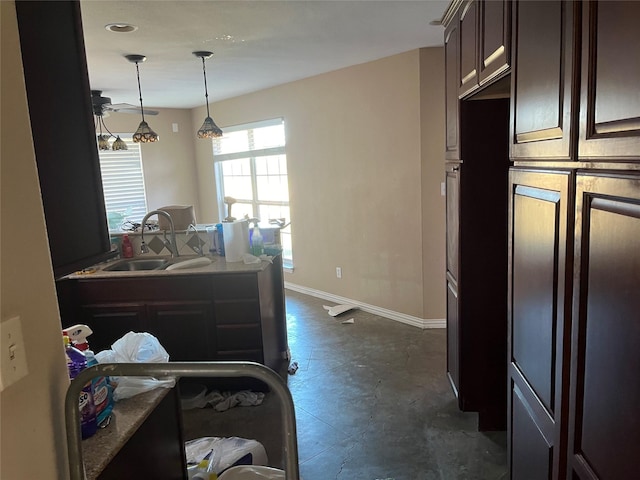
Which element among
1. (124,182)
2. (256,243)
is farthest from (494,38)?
(124,182)

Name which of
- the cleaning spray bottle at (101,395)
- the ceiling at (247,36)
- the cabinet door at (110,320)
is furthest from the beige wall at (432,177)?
the cleaning spray bottle at (101,395)

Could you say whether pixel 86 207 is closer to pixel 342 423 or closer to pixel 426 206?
pixel 342 423

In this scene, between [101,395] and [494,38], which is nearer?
[101,395]

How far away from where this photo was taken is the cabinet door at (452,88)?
250 centimetres

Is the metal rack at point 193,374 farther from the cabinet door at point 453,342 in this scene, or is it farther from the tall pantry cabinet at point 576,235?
the cabinet door at point 453,342

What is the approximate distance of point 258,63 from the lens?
14.0 ft

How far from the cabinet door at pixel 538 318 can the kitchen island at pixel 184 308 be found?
1.83 meters

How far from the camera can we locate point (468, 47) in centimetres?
221

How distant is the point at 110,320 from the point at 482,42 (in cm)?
288

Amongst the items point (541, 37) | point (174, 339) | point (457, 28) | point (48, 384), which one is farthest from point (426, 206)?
point (48, 384)

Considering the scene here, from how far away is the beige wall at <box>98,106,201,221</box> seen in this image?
22.5 feet

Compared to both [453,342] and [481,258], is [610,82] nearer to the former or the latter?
[481,258]

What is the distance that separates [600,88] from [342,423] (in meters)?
2.41


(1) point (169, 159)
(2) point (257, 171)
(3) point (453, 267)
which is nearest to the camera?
(3) point (453, 267)
